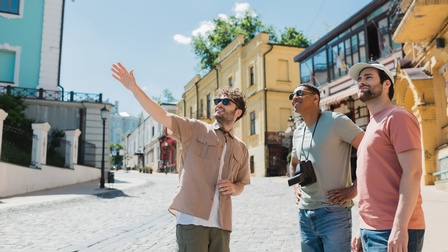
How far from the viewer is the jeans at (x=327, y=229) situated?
2.71 meters

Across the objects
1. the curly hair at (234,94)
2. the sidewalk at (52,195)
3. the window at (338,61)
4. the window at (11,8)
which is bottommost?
the sidewalk at (52,195)

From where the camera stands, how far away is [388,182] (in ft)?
7.28

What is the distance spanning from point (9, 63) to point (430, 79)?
70.1 feet

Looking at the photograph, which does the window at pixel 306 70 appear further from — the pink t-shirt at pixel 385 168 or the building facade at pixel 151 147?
the building facade at pixel 151 147

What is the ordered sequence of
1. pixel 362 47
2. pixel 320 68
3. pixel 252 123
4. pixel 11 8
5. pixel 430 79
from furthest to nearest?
1. pixel 252 123
2. pixel 11 8
3. pixel 320 68
4. pixel 362 47
5. pixel 430 79

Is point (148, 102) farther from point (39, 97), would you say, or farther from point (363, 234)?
point (39, 97)

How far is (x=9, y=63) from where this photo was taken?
22.1 metres

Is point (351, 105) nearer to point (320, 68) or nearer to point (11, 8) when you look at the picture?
point (320, 68)

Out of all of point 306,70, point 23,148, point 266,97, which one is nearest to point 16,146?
point 23,148

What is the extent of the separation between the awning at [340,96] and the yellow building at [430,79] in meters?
3.12

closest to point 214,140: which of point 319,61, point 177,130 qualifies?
point 177,130

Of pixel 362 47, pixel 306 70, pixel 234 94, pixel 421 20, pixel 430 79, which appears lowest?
pixel 234 94

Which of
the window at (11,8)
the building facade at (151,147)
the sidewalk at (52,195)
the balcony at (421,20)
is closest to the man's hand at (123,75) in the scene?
the sidewalk at (52,195)

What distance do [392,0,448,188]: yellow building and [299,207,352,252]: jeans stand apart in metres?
9.52
